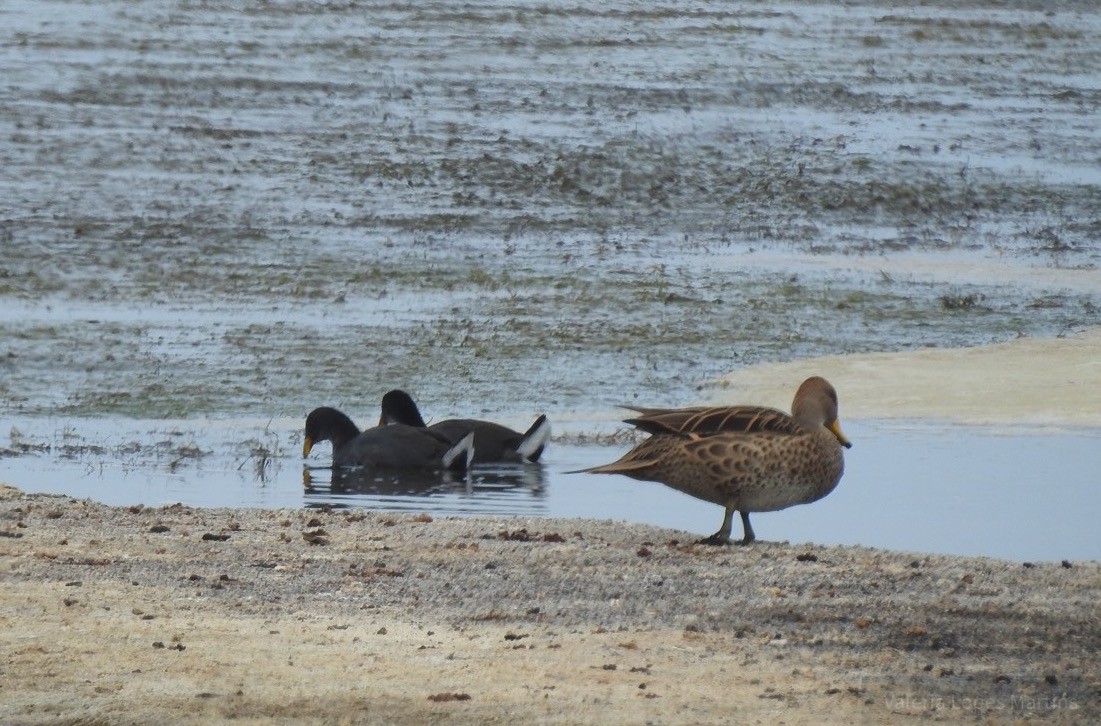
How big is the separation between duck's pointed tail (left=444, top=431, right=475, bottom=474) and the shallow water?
0.10 m

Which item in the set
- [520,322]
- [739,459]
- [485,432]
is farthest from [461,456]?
[520,322]

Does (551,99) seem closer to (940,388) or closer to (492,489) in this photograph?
(940,388)

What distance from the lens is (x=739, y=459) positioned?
8859 mm

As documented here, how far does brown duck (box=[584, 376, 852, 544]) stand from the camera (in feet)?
29.1

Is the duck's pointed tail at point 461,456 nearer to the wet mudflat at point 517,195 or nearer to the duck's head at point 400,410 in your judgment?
the duck's head at point 400,410

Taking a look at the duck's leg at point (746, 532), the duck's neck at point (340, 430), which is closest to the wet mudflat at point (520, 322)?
the duck's leg at point (746, 532)

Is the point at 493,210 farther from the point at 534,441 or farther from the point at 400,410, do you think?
the point at 534,441

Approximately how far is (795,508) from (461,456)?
226cm

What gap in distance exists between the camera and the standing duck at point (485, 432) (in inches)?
478

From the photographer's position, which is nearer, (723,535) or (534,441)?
(723,535)

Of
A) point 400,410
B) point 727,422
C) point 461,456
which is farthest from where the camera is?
point 400,410

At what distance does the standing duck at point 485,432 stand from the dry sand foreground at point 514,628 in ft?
9.31

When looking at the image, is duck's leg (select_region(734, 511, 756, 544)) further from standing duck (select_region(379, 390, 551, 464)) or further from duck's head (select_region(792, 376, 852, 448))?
standing duck (select_region(379, 390, 551, 464))

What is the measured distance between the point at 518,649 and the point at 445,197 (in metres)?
15.3
